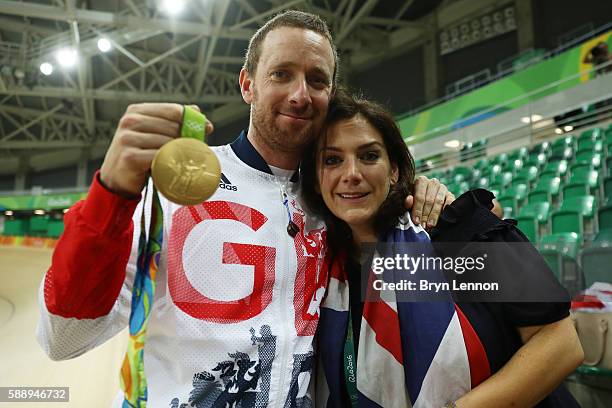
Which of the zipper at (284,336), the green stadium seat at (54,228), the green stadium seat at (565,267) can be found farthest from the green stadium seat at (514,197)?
the green stadium seat at (54,228)

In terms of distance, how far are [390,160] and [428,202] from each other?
0.16 metres

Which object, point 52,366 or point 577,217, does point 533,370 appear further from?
point 577,217

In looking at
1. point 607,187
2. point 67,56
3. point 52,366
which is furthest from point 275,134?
point 67,56

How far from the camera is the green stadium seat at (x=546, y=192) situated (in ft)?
14.5

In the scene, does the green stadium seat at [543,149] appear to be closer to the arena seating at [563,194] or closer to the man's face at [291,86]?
the arena seating at [563,194]

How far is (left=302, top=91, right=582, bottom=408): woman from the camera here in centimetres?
94

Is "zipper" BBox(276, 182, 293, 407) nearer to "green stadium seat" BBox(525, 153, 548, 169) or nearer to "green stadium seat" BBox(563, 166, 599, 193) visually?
"green stadium seat" BBox(563, 166, 599, 193)

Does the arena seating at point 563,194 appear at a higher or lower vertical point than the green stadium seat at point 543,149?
lower

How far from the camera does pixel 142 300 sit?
728 millimetres

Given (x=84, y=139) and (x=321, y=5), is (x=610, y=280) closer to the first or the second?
(x=321, y=5)

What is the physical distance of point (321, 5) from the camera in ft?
37.8

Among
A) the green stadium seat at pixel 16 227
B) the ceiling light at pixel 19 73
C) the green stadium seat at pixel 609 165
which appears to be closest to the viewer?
the green stadium seat at pixel 609 165

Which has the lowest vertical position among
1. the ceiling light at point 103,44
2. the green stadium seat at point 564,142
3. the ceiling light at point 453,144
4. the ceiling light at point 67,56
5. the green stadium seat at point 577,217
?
the green stadium seat at point 577,217

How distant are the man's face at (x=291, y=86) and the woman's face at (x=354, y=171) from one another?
7 centimetres
